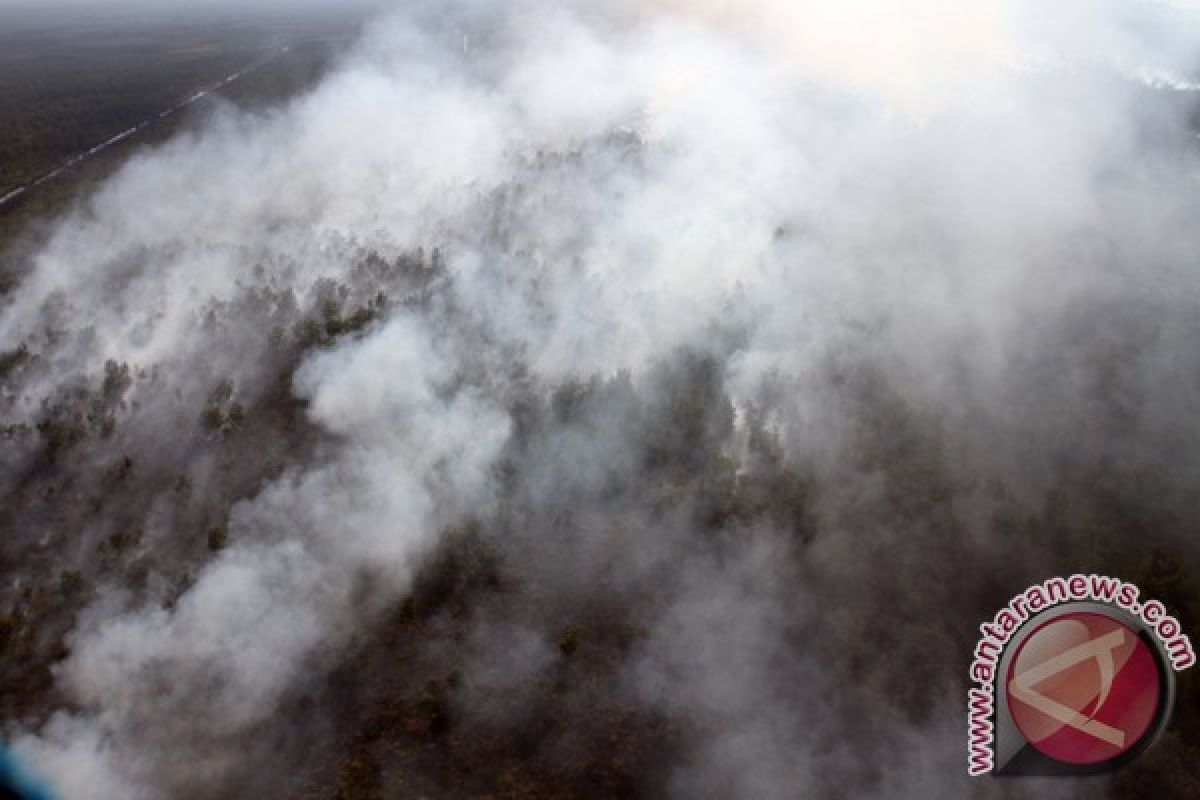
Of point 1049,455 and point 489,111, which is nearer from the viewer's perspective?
point 1049,455

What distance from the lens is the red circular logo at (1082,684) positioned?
11062mm

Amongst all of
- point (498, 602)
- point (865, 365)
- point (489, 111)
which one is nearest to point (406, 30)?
point (489, 111)

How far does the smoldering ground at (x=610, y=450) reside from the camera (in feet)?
43.5

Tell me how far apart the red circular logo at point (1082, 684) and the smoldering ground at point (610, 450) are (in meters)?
A: 2.05

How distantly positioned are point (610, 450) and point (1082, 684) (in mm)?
11595

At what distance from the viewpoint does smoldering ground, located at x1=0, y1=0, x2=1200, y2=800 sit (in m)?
13.3

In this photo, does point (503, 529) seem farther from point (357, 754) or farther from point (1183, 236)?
point (1183, 236)

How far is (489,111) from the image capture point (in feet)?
141

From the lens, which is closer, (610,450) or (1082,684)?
(1082,684)

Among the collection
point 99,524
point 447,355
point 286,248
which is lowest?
point 99,524

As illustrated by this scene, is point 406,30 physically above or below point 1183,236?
above

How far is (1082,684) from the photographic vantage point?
10.9m

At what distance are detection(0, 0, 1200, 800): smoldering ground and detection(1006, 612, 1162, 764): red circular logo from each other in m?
2.05

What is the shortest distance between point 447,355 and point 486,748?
40.2ft
